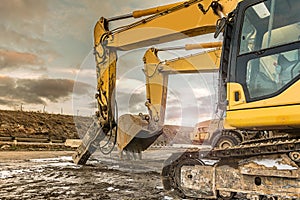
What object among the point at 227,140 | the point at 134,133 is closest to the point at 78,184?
the point at 134,133

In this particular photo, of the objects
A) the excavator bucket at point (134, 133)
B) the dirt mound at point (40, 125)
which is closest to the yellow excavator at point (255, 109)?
the excavator bucket at point (134, 133)

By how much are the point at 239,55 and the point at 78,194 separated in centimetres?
344

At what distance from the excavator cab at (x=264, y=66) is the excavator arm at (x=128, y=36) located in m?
2.22

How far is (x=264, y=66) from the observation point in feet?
11.2

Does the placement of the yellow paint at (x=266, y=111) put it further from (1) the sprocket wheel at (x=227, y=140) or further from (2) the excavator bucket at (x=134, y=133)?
(1) the sprocket wheel at (x=227, y=140)

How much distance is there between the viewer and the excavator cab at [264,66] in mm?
3129

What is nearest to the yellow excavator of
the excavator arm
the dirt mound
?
the excavator arm

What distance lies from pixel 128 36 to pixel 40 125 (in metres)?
19.8

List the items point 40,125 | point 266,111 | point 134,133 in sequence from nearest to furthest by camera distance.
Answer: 1. point 266,111
2. point 134,133
3. point 40,125

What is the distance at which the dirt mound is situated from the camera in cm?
2320

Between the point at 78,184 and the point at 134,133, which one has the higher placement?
the point at 134,133

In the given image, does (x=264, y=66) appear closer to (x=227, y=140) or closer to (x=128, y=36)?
(x=128, y=36)

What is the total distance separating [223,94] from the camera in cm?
410

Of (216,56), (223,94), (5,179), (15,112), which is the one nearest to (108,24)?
(216,56)
